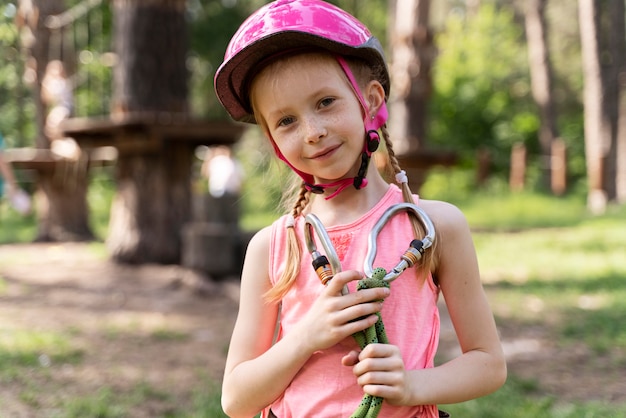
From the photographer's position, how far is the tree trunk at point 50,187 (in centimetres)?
1141

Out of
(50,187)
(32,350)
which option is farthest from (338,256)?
(50,187)

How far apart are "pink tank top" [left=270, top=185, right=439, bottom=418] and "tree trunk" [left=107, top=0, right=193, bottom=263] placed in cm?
637

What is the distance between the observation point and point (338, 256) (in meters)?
1.61

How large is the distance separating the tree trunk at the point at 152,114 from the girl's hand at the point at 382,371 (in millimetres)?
6601

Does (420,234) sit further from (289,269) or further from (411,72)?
(411,72)

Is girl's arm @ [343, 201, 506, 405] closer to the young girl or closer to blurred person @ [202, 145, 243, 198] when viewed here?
the young girl

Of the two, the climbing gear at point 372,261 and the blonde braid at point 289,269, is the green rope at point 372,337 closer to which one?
the climbing gear at point 372,261

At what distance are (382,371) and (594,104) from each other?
1523 cm

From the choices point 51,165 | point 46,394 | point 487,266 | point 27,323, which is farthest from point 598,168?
point 46,394

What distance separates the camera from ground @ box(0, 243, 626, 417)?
13.9ft

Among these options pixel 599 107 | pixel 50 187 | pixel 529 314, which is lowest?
pixel 529 314

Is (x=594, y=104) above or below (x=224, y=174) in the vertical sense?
above

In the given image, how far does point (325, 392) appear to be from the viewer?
1.56 m

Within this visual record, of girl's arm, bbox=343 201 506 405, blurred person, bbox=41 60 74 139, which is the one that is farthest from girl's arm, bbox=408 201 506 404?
blurred person, bbox=41 60 74 139
